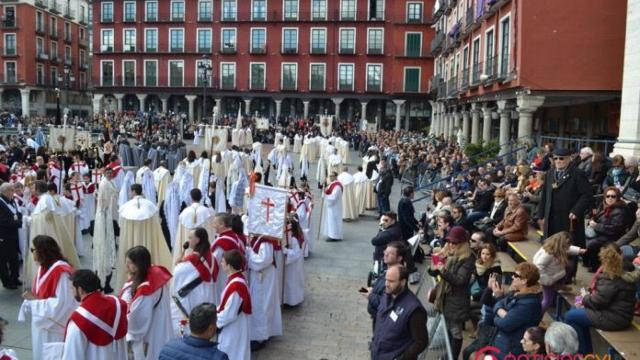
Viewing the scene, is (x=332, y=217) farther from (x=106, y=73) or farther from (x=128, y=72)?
(x=106, y=73)

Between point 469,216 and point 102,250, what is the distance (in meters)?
6.61

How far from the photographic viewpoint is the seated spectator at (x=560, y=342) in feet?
14.3

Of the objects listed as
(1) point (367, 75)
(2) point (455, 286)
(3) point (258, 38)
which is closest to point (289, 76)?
(3) point (258, 38)

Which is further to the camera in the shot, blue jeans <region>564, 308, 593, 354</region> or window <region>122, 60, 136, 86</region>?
window <region>122, 60, 136, 86</region>

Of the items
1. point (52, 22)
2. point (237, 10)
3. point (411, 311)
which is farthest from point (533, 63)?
point (52, 22)

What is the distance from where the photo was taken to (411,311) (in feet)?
15.9

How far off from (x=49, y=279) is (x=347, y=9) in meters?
46.6

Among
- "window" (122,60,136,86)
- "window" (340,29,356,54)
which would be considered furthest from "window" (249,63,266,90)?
"window" (122,60,136,86)

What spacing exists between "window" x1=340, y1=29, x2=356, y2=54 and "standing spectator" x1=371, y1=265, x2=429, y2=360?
1807 inches

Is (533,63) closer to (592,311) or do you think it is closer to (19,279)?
(592,311)

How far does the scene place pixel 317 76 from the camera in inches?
1971

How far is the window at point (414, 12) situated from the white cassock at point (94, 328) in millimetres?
46082

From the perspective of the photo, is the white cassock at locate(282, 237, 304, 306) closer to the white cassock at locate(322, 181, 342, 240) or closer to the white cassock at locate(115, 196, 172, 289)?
the white cassock at locate(115, 196, 172, 289)

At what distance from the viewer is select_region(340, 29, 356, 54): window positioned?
49409 mm
